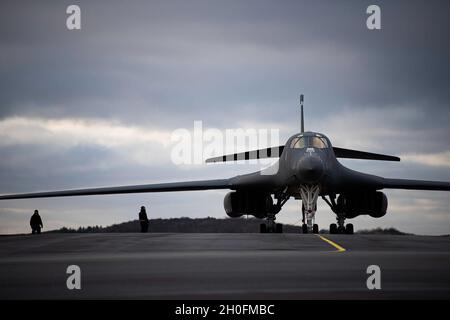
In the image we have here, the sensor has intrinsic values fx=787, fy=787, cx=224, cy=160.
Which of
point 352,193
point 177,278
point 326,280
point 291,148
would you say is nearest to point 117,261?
point 177,278

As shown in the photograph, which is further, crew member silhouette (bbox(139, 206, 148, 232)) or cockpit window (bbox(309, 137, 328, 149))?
crew member silhouette (bbox(139, 206, 148, 232))

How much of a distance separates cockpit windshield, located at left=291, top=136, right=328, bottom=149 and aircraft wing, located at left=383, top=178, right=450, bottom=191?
5214mm

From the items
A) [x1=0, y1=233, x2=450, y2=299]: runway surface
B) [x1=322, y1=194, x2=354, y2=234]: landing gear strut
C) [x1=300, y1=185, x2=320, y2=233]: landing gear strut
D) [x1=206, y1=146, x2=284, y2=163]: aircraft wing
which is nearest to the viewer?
[x1=0, y1=233, x2=450, y2=299]: runway surface

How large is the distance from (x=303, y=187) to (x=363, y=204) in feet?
16.1

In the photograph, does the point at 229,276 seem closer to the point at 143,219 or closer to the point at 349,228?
the point at 349,228

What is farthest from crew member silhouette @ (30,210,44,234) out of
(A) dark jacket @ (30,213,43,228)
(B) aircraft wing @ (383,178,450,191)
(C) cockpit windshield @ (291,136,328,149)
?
(B) aircraft wing @ (383,178,450,191)

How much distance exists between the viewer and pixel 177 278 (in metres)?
8.74

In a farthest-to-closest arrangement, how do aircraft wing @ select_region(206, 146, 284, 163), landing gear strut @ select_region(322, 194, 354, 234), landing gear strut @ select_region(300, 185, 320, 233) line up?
aircraft wing @ select_region(206, 146, 284, 163) < landing gear strut @ select_region(322, 194, 354, 234) < landing gear strut @ select_region(300, 185, 320, 233)

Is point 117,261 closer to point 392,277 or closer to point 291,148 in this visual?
point 392,277

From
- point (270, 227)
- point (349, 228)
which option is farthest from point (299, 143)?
point (349, 228)

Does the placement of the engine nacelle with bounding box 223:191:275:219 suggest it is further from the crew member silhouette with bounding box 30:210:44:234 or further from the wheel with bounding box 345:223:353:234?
the crew member silhouette with bounding box 30:210:44:234

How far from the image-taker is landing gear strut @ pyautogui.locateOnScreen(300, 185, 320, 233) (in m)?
27.7
